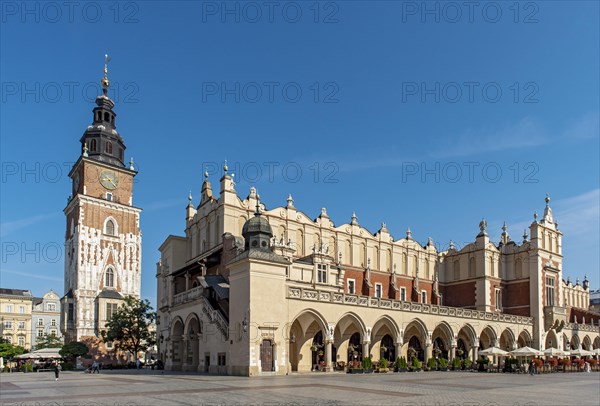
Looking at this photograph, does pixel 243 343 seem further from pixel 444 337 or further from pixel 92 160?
pixel 92 160

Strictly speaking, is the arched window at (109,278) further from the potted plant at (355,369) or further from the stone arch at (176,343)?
the potted plant at (355,369)

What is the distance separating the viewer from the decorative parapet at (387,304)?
3866 centimetres

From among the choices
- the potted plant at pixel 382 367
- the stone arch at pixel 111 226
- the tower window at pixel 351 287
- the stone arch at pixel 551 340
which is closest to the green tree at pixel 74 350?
the stone arch at pixel 111 226

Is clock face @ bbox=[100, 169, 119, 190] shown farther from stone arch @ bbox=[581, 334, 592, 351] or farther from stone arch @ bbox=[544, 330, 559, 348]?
stone arch @ bbox=[581, 334, 592, 351]

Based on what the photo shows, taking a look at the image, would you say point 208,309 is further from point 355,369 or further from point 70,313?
point 70,313

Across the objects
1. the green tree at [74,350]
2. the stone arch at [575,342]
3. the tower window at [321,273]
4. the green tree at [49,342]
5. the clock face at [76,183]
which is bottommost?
the green tree at [49,342]

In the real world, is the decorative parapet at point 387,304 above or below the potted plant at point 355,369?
above

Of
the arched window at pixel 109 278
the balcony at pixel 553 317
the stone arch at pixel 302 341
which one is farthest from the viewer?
the arched window at pixel 109 278

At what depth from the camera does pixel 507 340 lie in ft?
189

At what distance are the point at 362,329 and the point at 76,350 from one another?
125 feet

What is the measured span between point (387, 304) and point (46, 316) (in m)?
86.3

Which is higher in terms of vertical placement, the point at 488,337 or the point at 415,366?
the point at 488,337

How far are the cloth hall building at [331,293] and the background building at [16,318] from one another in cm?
5481

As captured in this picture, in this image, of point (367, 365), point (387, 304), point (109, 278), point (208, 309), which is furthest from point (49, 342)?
point (367, 365)
